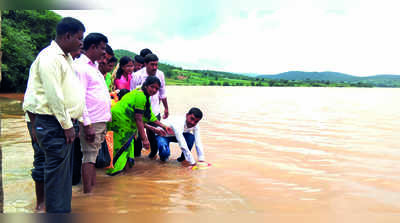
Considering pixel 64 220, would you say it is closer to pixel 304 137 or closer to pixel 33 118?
pixel 33 118

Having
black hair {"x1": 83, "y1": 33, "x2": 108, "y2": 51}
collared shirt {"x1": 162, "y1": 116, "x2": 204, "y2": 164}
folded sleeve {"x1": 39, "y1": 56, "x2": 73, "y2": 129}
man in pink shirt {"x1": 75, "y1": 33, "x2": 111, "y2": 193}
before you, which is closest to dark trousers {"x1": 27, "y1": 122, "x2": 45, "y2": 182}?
man in pink shirt {"x1": 75, "y1": 33, "x2": 111, "y2": 193}

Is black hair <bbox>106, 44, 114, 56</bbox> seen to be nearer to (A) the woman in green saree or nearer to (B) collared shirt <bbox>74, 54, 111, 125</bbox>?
(A) the woman in green saree

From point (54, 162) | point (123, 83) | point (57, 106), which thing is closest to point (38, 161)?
point (54, 162)

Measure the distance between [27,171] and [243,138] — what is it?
4781mm

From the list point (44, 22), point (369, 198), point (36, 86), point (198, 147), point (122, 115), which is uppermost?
point (44, 22)

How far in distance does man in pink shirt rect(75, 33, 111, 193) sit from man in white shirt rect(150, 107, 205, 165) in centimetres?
140

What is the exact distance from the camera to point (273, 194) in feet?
12.6

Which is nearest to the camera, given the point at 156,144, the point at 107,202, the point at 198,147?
the point at 107,202

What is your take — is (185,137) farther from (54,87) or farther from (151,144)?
(54,87)

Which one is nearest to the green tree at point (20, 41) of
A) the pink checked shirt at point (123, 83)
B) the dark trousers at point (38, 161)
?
the pink checked shirt at point (123, 83)

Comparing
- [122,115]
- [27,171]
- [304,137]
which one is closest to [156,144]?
[122,115]

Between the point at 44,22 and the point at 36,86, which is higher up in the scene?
the point at 44,22

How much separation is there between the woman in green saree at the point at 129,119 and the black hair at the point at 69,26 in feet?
5.22

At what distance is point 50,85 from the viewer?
2.49 m
